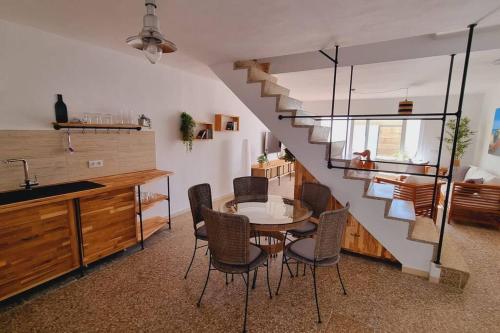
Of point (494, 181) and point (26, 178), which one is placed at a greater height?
point (26, 178)

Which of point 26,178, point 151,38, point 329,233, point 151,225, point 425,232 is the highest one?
point 151,38

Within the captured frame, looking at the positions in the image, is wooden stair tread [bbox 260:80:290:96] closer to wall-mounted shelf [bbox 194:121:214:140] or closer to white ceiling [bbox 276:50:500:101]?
white ceiling [bbox 276:50:500:101]

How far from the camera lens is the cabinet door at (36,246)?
1991 millimetres

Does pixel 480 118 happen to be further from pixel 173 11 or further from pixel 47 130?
pixel 47 130

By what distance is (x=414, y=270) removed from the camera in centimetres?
266

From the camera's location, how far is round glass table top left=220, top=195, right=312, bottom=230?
2193mm

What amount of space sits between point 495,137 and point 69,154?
7.58 meters

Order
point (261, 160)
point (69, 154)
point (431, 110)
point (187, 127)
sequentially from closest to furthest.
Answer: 1. point (69, 154)
2. point (187, 127)
3. point (261, 160)
4. point (431, 110)

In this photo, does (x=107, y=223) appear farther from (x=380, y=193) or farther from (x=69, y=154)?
(x=380, y=193)

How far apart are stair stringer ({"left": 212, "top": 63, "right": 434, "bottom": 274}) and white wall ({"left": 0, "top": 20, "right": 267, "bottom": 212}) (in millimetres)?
988

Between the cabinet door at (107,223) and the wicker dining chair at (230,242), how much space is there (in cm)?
138

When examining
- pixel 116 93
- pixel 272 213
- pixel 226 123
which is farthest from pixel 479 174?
pixel 116 93

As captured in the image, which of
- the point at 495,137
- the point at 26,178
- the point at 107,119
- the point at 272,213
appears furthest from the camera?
the point at 495,137

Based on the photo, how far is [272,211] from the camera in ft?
8.43
